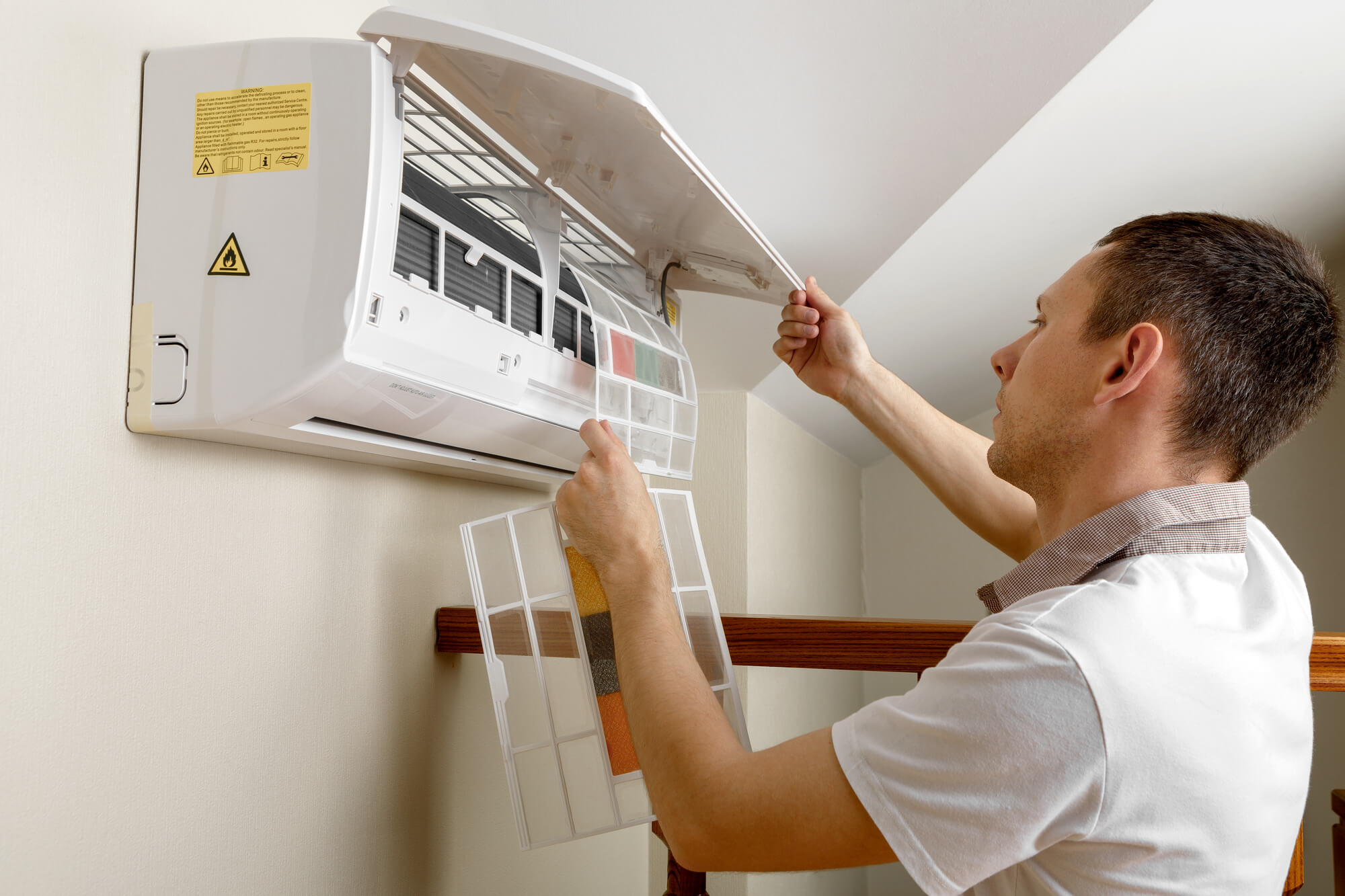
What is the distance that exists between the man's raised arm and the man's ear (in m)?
0.51

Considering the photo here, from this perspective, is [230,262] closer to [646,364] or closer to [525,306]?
[525,306]

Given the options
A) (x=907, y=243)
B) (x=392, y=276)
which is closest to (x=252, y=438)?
(x=392, y=276)

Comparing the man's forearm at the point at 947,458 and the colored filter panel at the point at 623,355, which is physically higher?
the colored filter panel at the point at 623,355

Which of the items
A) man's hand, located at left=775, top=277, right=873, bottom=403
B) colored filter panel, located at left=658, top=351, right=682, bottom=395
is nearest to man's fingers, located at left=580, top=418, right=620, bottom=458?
colored filter panel, located at left=658, top=351, right=682, bottom=395

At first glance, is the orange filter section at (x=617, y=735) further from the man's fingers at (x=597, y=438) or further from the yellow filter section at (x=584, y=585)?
the man's fingers at (x=597, y=438)

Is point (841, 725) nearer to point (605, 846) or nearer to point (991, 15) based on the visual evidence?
point (991, 15)

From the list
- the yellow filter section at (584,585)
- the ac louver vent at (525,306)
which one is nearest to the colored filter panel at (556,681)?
the yellow filter section at (584,585)

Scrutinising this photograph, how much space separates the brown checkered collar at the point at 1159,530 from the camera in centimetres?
79

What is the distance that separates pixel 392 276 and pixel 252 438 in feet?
0.77

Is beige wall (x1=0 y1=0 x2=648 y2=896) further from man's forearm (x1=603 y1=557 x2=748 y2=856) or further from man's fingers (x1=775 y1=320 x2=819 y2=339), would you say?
man's fingers (x1=775 y1=320 x2=819 y2=339)

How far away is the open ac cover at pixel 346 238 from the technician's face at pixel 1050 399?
408 mm

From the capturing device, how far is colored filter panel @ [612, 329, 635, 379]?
42.4 inches

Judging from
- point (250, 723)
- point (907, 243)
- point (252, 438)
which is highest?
point (907, 243)

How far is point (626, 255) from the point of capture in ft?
4.28
